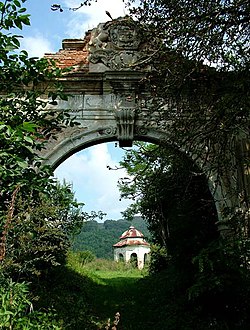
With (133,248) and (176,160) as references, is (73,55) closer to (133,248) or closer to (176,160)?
(176,160)

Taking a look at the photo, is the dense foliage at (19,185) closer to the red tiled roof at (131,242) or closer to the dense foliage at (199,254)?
the dense foliage at (199,254)

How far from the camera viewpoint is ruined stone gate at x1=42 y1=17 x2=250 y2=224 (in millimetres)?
8023

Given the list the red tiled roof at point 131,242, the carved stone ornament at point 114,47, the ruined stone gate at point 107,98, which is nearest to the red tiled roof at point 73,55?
the ruined stone gate at point 107,98

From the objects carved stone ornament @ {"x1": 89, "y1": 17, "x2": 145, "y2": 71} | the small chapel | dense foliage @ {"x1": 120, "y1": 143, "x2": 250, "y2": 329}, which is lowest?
dense foliage @ {"x1": 120, "y1": 143, "x2": 250, "y2": 329}

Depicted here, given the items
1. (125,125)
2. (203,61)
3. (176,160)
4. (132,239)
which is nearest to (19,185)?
(203,61)

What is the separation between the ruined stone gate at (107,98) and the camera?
802 centimetres

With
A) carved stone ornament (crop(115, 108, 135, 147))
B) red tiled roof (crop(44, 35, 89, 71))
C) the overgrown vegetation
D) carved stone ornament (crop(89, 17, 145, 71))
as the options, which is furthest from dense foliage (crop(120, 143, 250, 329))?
red tiled roof (crop(44, 35, 89, 71))

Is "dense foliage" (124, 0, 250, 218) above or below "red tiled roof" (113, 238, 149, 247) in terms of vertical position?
below

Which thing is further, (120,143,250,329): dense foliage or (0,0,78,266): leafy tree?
(120,143,250,329): dense foliage

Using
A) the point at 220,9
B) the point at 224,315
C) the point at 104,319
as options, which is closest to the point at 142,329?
the point at 104,319

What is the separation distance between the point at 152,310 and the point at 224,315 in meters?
2.93

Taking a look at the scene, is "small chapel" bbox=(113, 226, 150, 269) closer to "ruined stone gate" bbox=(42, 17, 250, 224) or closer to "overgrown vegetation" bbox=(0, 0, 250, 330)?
"overgrown vegetation" bbox=(0, 0, 250, 330)

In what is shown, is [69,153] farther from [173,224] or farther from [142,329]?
[142,329]

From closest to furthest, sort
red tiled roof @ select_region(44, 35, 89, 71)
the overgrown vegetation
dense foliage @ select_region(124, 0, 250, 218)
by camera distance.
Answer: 1. the overgrown vegetation
2. dense foliage @ select_region(124, 0, 250, 218)
3. red tiled roof @ select_region(44, 35, 89, 71)
